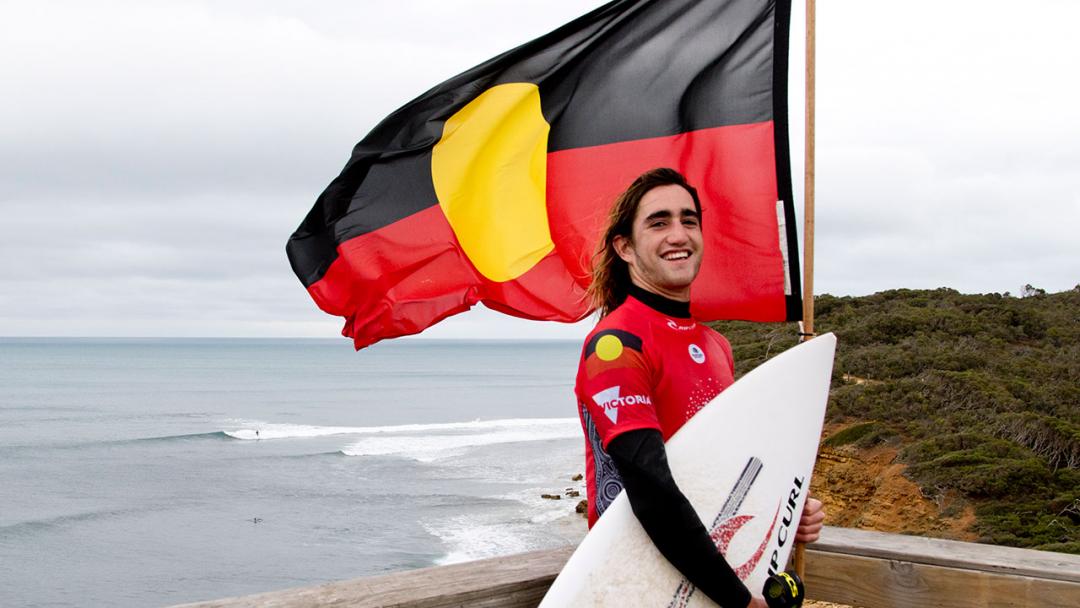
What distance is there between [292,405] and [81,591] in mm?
40000

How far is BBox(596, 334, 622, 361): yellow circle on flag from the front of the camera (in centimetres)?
→ 201

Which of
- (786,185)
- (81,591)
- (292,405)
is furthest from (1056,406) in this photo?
(292,405)

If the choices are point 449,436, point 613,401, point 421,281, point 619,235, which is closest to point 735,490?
point 613,401

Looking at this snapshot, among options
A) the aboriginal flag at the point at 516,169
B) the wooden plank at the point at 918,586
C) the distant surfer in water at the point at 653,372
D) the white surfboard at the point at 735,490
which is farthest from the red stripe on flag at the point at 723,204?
the wooden plank at the point at 918,586

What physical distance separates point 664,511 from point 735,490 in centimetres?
39

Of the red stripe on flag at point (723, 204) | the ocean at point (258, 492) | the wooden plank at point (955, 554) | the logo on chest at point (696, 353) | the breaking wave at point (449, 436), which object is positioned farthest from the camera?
the breaking wave at point (449, 436)

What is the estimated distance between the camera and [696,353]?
226 centimetres

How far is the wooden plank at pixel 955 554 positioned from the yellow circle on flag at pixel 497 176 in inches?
53.8

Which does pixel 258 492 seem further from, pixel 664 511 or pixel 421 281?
pixel 664 511

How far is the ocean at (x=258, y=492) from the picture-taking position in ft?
57.4

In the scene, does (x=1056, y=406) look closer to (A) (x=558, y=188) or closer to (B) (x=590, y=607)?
(A) (x=558, y=188)

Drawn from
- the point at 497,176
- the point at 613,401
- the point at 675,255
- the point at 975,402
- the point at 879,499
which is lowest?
the point at 879,499

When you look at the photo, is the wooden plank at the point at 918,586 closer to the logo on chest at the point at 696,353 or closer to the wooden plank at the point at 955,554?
the wooden plank at the point at 955,554

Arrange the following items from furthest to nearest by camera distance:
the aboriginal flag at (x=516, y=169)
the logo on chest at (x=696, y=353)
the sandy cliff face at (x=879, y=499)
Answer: the sandy cliff face at (x=879, y=499) < the aboriginal flag at (x=516, y=169) < the logo on chest at (x=696, y=353)
